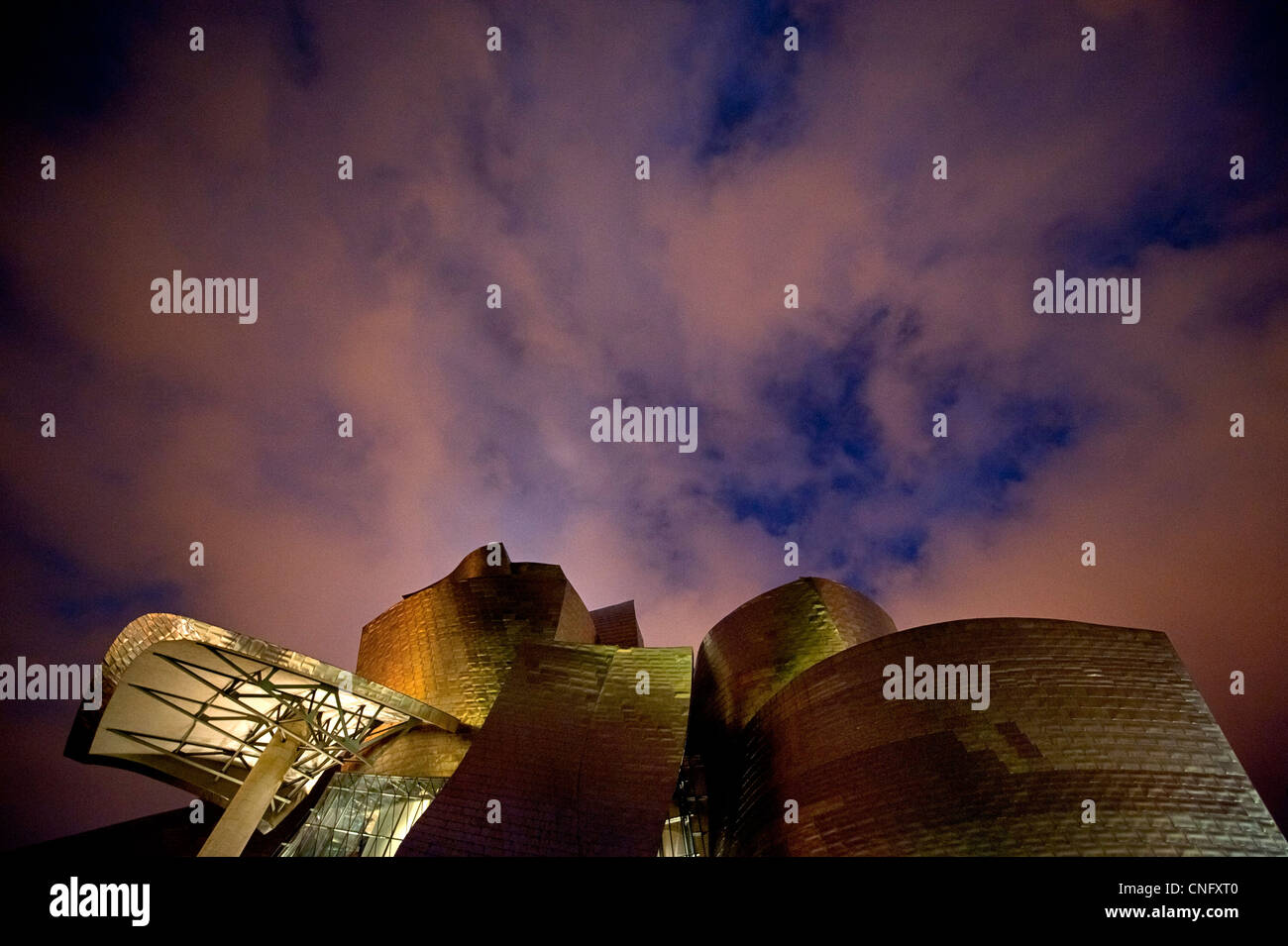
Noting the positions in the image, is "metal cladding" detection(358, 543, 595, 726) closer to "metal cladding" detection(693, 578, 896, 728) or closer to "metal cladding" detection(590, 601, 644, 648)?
"metal cladding" detection(590, 601, 644, 648)

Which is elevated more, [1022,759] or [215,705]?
[215,705]

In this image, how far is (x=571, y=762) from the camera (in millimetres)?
9719

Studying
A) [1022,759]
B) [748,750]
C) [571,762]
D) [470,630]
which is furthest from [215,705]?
[1022,759]

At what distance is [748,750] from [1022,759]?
5.42 meters

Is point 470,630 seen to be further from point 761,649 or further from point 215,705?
point 761,649

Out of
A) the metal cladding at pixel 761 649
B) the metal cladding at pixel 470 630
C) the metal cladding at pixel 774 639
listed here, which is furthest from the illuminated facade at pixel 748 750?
the metal cladding at pixel 774 639

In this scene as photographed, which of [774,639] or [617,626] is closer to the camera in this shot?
[774,639]

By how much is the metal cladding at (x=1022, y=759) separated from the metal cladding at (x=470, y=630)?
7022mm

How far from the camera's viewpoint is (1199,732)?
8594mm

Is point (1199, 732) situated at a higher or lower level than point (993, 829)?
higher
